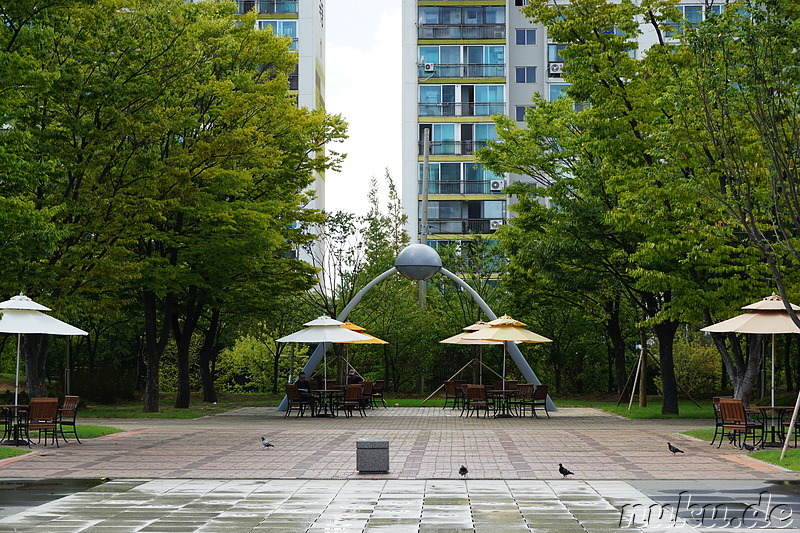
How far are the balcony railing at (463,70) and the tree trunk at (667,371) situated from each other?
32.8m

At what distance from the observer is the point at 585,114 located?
27.6m

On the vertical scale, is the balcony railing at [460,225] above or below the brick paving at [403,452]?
above

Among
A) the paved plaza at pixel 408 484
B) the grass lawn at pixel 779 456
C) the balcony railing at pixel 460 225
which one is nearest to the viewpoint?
the paved plaza at pixel 408 484

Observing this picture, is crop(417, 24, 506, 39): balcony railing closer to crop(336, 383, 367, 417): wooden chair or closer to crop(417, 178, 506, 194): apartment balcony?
crop(417, 178, 506, 194): apartment balcony

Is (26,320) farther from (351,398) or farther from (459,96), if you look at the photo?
(459,96)

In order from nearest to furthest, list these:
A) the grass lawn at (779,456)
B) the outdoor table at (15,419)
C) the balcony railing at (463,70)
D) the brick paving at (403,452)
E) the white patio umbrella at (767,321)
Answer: the brick paving at (403,452) → the grass lawn at (779,456) → the outdoor table at (15,419) → the white patio umbrella at (767,321) → the balcony railing at (463,70)

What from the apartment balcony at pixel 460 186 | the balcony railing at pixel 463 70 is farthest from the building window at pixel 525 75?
the apartment balcony at pixel 460 186

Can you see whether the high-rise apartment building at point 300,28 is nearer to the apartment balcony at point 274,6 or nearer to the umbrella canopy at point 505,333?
the apartment balcony at point 274,6

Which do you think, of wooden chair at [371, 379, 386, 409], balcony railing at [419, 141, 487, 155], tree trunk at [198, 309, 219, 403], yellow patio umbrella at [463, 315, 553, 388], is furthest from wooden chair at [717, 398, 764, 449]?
balcony railing at [419, 141, 487, 155]

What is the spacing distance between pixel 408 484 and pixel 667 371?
17.4m

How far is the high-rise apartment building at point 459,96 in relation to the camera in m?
59.2

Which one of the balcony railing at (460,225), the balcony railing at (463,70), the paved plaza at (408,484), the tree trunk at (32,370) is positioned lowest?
the paved plaza at (408,484)

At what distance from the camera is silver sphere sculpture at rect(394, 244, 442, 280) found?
107 feet

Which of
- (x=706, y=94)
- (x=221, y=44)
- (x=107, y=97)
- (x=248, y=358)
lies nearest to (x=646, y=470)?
(x=706, y=94)
